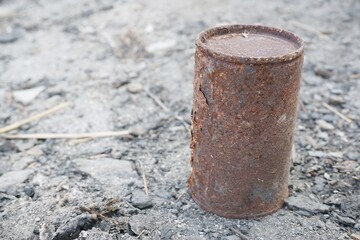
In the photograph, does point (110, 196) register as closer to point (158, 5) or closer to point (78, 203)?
point (78, 203)

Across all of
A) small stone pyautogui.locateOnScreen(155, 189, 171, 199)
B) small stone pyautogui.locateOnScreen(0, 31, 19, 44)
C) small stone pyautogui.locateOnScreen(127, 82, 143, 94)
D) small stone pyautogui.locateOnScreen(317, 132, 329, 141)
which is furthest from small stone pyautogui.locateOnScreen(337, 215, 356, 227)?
small stone pyautogui.locateOnScreen(0, 31, 19, 44)

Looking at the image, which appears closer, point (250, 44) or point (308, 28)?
point (250, 44)

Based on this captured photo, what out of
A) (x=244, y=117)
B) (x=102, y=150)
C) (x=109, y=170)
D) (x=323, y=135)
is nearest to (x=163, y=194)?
(x=109, y=170)

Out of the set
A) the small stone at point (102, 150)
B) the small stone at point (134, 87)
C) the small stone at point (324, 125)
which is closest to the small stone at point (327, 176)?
the small stone at point (324, 125)

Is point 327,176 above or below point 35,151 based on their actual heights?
above

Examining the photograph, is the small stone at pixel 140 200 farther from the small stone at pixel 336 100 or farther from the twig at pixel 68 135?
the small stone at pixel 336 100

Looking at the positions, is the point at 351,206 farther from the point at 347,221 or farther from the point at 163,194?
the point at 163,194

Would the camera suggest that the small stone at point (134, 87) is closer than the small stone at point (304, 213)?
No
